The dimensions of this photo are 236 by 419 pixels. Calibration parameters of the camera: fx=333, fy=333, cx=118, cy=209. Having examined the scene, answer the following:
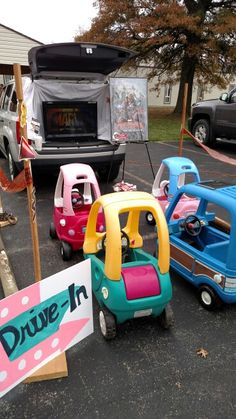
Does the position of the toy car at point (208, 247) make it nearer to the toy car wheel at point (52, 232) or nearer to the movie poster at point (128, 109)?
the toy car wheel at point (52, 232)

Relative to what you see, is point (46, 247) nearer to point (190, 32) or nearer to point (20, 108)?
point (20, 108)

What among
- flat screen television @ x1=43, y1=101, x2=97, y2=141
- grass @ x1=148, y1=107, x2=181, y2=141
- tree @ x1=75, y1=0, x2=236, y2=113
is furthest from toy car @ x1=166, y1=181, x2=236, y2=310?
tree @ x1=75, y1=0, x2=236, y2=113

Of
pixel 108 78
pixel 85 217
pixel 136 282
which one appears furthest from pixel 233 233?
pixel 108 78

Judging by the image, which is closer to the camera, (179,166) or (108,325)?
(108,325)

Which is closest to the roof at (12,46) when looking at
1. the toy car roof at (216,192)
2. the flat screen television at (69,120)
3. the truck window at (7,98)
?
the truck window at (7,98)

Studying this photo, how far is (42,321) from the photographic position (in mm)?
2205

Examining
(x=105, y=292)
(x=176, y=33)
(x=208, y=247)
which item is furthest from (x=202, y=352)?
(x=176, y=33)

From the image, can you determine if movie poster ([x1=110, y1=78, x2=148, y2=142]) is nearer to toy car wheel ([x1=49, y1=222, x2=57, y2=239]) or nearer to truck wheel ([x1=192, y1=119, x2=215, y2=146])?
toy car wheel ([x1=49, y1=222, x2=57, y2=239])

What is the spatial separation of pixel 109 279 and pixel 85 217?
4.53 ft

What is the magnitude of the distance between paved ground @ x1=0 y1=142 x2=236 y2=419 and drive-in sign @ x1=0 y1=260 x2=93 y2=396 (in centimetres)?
23

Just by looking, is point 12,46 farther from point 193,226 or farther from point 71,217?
point 193,226

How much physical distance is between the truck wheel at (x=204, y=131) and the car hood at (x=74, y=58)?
574 centimetres

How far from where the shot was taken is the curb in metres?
3.29

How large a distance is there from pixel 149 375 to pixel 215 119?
32.1ft
